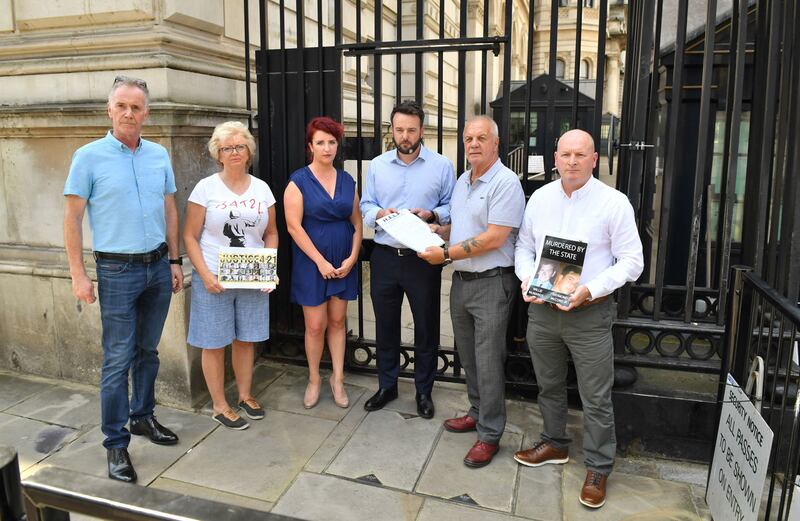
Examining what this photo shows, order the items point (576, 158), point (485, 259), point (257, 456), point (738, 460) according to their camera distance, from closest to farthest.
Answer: point (738, 460)
point (576, 158)
point (485, 259)
point (257, 456)

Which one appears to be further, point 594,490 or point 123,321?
point 123,321

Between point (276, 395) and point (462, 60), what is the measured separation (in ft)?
8.86

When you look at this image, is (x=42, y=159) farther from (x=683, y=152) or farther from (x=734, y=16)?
(x=683, y=152)

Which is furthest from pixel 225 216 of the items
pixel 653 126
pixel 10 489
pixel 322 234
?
pixel 653 126

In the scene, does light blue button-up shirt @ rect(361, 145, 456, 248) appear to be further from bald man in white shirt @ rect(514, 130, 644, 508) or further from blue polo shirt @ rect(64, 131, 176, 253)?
blue polo shirt @ rect(64, 131, 176, 253)

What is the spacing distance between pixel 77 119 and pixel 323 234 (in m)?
1.88

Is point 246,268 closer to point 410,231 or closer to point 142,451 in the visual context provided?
point 410,231

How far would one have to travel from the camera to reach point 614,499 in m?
3.30

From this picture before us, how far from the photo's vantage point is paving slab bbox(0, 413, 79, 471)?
3.67 metres

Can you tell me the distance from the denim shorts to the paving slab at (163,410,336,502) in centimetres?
59

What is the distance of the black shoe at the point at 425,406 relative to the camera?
165 inches

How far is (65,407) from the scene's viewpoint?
429 cm

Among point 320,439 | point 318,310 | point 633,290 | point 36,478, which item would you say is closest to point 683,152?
point 633,290

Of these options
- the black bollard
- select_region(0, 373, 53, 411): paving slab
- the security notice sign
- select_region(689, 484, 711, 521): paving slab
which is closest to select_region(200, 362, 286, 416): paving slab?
select_region(0, 373, 53, 411): paving slab
